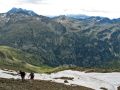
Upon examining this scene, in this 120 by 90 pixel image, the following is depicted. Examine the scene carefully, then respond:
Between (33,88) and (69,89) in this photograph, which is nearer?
(33,88)

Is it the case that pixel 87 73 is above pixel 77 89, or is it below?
below

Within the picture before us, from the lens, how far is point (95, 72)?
106m

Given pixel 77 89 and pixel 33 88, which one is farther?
pixel 77 89

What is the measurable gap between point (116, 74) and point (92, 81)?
21789mm

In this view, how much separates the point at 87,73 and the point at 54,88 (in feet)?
148

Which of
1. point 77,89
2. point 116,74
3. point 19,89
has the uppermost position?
point 19,89

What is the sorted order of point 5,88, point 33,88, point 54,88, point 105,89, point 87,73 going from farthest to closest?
point 87,73
point 105,89
point 54,88
point 33,88
point 5,88

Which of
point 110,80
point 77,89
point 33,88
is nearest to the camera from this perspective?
point 33,88

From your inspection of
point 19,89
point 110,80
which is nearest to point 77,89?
point 19,89

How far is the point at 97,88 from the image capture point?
7356 cm

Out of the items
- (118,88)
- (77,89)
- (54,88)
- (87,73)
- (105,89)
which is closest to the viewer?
(54,88)

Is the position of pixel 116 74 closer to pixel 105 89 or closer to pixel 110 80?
pixel 110 80

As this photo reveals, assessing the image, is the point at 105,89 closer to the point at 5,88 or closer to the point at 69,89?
the point at 69,89

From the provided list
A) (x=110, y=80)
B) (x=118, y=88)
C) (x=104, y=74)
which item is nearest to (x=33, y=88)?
(x=118, y=88)
